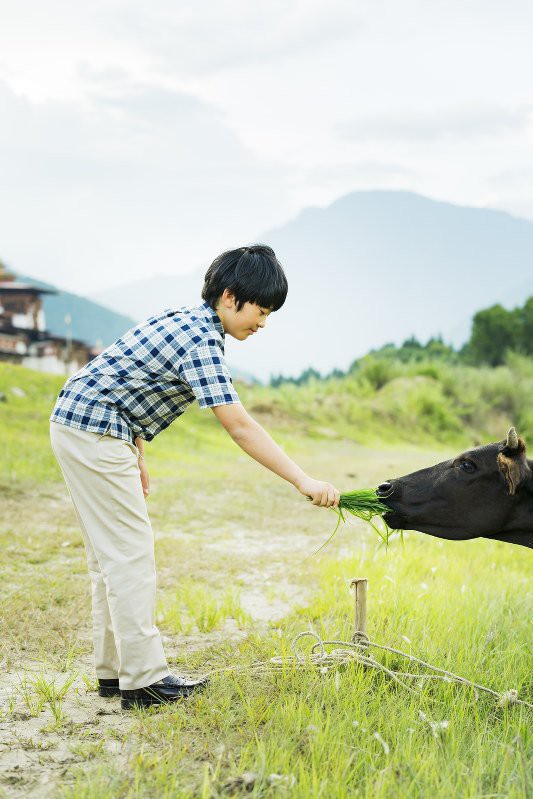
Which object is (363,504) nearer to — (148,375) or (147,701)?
(148,375)

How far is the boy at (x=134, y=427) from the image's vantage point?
331 centimetres

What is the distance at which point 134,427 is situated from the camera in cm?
350

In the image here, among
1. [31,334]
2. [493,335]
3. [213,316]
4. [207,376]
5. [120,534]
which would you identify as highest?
[493,335]

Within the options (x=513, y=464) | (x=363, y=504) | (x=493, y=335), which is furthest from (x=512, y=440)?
(x=493, y=335)

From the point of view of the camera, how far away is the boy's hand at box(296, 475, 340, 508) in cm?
323

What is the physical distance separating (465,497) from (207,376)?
1.50 metres

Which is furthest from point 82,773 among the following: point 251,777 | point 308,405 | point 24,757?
point 308,405

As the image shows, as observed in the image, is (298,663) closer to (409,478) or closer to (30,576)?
(409,478)

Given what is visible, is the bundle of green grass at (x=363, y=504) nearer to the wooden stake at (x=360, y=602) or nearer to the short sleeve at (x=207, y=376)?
the wooden stake at (x=360, y=602)

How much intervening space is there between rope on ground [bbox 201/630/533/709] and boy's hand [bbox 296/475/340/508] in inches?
30.2

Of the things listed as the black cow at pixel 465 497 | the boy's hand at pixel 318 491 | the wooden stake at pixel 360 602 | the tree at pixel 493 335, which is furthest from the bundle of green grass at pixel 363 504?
the tree at pixel 493 335

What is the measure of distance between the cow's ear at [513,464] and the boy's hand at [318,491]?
3.33 feet

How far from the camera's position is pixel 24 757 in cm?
292

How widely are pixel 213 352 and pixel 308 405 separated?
62.7 feet
